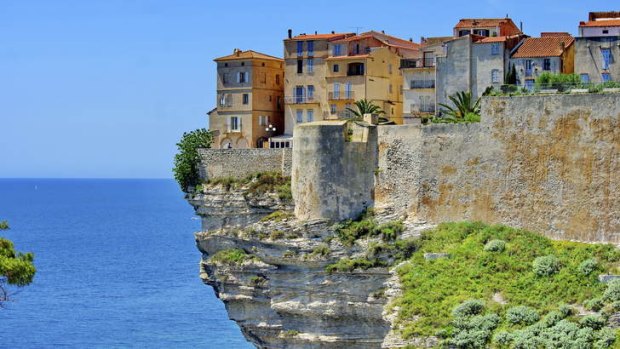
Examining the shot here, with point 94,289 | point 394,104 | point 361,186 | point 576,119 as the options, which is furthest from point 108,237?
point 576,119

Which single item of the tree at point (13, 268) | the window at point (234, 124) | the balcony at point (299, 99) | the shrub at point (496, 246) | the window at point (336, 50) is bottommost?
the shrub at point (496, 246)

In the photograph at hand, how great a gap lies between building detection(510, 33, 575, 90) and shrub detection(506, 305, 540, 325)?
14595mm

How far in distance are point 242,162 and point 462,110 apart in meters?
9.42

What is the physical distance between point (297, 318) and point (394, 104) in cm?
1329

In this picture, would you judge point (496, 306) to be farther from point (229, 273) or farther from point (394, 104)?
point (394, 104)

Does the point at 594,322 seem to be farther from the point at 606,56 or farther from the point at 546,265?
the point at 606,56

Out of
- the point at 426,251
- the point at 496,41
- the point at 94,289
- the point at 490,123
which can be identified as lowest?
the point at 94,289

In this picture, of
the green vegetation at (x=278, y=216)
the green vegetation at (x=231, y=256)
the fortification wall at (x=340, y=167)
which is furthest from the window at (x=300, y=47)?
the green vegetation at (x=231, y=256)

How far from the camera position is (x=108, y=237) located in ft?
399

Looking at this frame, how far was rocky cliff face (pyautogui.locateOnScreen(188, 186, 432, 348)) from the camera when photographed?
4766cm

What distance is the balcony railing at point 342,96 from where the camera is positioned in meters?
57.8

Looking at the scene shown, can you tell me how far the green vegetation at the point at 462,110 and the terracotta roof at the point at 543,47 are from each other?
112 inches

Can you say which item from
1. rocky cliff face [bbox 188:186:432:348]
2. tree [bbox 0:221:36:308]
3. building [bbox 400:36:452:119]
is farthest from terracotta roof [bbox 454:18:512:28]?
tree [bbox 0:221:36:308]

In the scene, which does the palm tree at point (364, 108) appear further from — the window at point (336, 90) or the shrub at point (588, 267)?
the shrub at point (588, 267)
